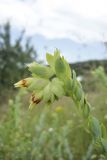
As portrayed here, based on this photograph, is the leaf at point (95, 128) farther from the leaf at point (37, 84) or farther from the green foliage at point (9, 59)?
the green foliage at point (9, 59)

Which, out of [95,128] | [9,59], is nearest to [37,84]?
[95,128]

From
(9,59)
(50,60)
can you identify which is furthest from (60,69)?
(9,59)

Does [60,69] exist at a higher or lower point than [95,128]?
higher

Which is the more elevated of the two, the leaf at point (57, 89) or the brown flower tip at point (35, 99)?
the leaf at point (57, 89)

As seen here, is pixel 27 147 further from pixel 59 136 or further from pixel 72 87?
pixel 72 87

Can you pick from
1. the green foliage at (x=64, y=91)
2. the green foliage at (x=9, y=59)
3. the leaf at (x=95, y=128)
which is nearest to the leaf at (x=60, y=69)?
the green foliage at (x=64, y=91)

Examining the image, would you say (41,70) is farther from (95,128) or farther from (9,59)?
(9,59)

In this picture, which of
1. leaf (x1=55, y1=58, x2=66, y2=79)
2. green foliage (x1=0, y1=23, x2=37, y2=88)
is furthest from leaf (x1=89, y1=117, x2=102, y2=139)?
green foliage (x1=0, y1=23, x2=37, y2=88)

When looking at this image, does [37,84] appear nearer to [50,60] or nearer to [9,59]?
[50,60]

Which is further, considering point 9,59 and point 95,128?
point 9,59

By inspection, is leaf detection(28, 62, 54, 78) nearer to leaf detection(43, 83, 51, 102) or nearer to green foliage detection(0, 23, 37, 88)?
leaf detection(43, 83, 51, 102)

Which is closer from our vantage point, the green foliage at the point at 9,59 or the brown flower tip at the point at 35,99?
the brown flower tip at the point at 35,99
